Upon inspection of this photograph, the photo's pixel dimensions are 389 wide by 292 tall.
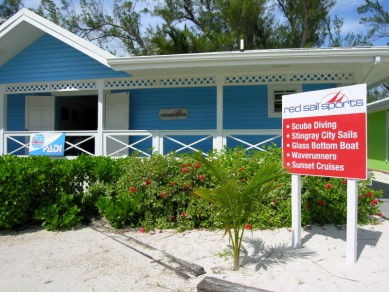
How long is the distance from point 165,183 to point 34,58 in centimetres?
694

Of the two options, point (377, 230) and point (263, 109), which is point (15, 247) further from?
point (263, 109)

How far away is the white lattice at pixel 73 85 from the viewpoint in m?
9.66

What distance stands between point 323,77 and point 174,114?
4.24 metres

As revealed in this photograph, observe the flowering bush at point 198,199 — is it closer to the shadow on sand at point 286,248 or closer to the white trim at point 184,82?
the shadow on sand at point 286,248

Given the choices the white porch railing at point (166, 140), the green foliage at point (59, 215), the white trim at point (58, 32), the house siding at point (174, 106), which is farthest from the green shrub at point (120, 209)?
the house siding at point (174, 106)

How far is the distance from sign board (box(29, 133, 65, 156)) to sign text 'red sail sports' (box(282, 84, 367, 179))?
6.62 metres

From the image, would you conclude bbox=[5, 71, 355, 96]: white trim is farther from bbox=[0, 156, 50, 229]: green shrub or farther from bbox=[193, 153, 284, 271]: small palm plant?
bbox=[193, 153, 284, 271]: small palm plant

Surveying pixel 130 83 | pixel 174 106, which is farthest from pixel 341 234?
pixel 130 83

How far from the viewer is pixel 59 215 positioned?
5.62 m

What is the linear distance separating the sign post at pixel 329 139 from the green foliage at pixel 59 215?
137 inches

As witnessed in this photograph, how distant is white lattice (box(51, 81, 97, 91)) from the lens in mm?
9663

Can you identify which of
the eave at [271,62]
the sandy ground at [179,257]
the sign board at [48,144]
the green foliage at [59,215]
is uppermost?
the eave at [271,62]

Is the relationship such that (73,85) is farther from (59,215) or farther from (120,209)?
(120,209)

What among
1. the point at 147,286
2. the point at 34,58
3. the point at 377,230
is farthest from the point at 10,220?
the point at 34,58
